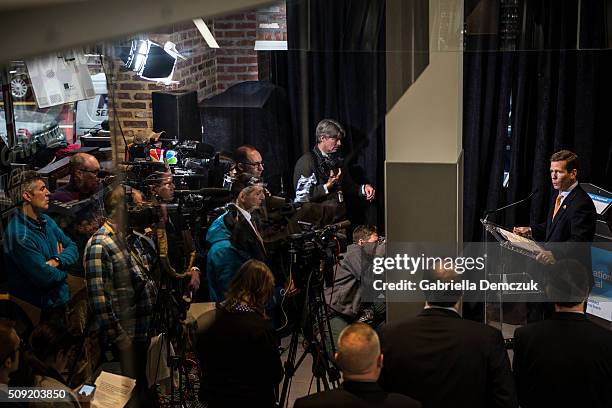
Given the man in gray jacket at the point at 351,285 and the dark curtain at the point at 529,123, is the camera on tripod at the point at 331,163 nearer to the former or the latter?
the man in gray jacket at the point at 351,285

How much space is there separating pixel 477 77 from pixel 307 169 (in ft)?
7.07

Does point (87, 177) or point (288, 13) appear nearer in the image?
point (288, 13)

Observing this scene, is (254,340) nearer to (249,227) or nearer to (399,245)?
(249,227)

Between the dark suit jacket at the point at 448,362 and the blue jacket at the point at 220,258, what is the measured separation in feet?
3.09

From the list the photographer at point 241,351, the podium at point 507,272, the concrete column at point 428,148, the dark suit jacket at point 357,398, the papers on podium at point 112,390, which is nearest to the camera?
the dark suit jacket at point 357,398

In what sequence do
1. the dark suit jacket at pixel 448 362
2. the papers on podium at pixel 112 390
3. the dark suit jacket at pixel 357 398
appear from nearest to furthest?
the dark suit jacket at pixel 357 398 → the dark suit jacket at pixel 448 362 → the papers on podium at pixel 112 390

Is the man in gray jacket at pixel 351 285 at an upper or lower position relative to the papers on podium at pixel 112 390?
upper

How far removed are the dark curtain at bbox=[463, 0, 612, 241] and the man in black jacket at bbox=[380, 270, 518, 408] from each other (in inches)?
99.2

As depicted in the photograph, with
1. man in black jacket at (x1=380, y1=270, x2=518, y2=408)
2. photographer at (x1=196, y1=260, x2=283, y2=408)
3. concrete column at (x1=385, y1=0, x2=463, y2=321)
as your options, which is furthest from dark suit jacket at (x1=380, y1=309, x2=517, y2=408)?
concrete column at (x1=385, y1=0, x2=463, y2=321)

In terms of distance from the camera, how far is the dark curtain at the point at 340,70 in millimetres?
2158

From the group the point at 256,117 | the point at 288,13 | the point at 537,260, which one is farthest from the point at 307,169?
the point at 537,260

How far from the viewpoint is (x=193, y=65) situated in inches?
81.7

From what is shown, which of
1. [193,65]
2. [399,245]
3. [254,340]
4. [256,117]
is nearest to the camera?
[193,65]

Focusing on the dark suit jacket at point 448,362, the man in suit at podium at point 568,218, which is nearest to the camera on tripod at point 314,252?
the dark suit jacket at point 448,362
